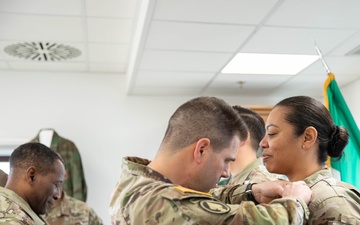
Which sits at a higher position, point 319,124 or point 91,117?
point 91,117

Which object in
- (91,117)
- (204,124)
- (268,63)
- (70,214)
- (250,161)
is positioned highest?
(268,63)

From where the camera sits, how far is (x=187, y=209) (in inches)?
45.3

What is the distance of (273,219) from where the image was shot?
112 centimetres

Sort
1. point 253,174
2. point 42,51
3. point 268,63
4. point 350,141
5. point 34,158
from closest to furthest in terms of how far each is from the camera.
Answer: point 253,174
point 34,158
point 350,141
point 268,63
point 42,51

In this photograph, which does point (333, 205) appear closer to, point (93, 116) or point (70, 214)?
point (70, 214)

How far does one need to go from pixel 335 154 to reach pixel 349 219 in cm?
36

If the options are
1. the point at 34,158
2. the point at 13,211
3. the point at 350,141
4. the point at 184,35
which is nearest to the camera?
the point at 13,211

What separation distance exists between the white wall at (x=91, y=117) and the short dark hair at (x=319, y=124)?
3.49 meters

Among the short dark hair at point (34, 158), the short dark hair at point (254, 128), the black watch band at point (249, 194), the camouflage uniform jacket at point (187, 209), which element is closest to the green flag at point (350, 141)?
the short dark hair at point (254, 128)

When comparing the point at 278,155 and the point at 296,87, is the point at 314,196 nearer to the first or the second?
the point at 278,155

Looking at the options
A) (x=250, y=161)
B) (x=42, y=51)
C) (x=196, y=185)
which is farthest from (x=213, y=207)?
(x=42, y=51)

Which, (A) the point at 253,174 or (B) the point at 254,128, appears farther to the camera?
(B) the point at 254,128

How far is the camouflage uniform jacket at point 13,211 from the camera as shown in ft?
6.52

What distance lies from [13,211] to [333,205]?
4.75 ft
